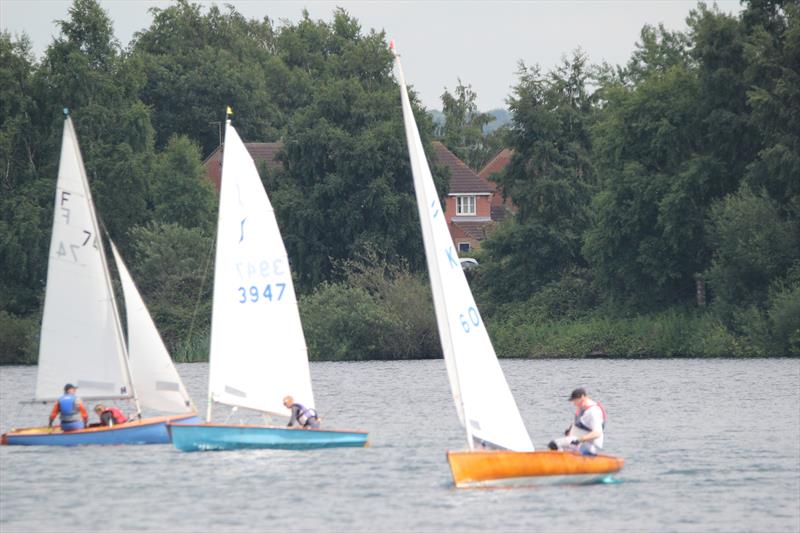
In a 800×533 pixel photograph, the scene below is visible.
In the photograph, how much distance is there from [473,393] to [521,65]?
194 feet

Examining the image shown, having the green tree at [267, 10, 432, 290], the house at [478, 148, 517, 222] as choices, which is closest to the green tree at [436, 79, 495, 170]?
the house at [478, 148, 517, 222]

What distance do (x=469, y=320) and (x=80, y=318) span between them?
1264 centimetres

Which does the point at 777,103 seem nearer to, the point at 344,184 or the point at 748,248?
the point at 748,248

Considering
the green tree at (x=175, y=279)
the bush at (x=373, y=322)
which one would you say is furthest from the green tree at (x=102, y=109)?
the bush at (x=373, y=322)

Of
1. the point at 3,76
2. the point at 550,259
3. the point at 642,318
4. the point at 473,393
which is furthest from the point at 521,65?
the point at 473,393

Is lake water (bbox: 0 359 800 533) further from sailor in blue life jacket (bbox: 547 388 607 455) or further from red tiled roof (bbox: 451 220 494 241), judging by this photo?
red tiled roof (bbox: 451 220 494 241)

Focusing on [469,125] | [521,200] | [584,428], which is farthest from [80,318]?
[469,125]

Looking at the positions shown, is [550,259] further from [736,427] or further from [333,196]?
[736,427]

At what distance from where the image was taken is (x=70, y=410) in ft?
121

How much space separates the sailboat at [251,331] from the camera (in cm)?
3491

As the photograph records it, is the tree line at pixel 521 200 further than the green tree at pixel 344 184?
No

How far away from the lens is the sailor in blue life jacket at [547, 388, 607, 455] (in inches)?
1164

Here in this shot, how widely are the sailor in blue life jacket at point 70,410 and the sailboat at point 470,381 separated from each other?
36.1ft

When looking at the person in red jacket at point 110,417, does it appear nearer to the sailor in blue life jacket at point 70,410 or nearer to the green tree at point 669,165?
the sailor in blue life jacket at point 70,410
